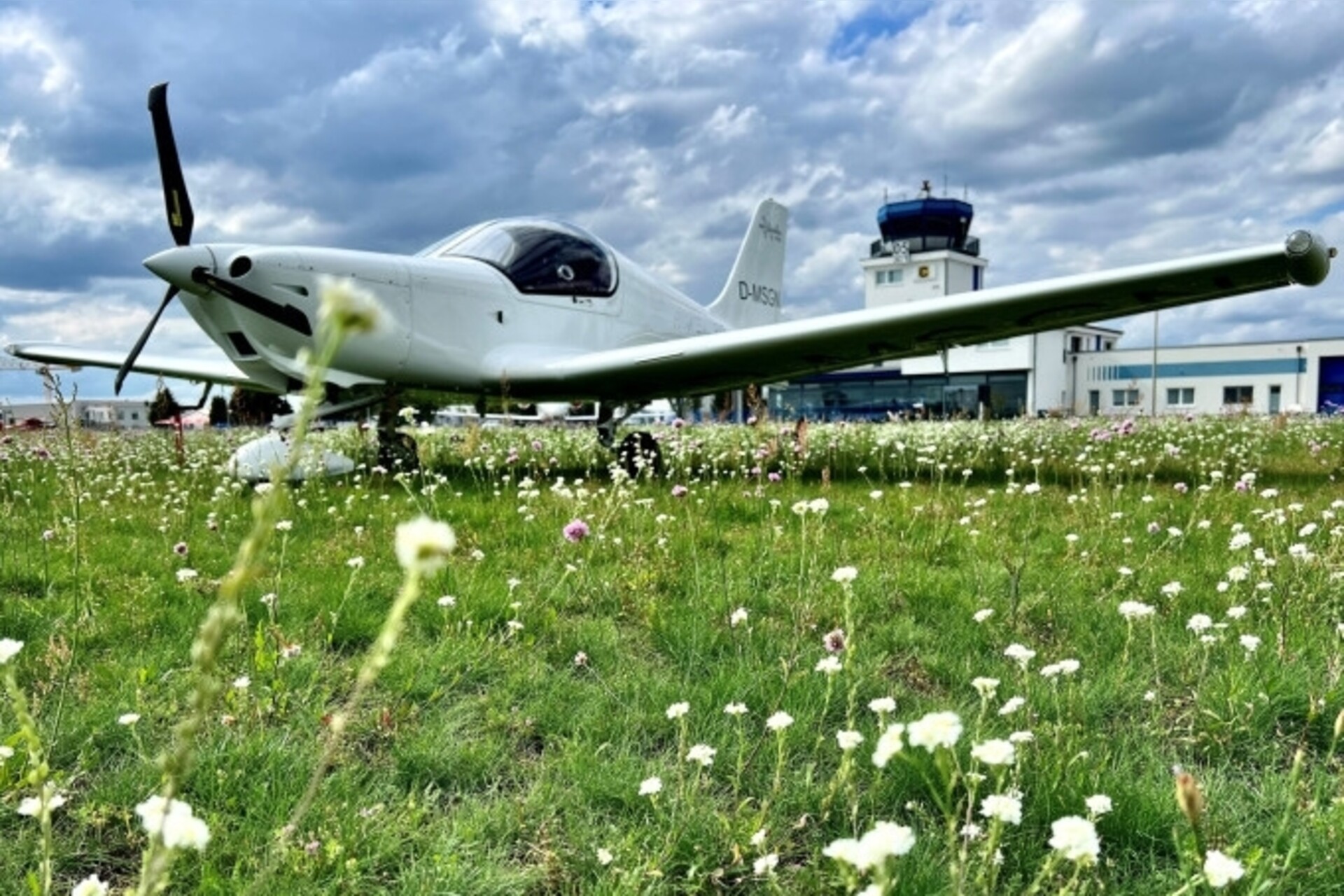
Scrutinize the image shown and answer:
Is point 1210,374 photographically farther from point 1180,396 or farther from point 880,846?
point 880,846

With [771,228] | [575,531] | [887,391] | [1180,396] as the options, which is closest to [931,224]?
[887,391]

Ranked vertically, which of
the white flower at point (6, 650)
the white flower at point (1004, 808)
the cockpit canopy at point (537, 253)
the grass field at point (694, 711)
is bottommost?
the grass field at point (694, 711)

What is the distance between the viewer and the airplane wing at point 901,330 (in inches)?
266

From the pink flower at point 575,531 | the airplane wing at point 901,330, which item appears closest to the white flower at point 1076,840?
the pink flower at point 575,531

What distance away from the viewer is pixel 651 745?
2162 millimetres

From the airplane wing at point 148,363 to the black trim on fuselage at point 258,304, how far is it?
3916 mm

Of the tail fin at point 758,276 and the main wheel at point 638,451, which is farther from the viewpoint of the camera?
the tail fin at point 758,276

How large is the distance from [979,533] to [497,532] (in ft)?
7.93

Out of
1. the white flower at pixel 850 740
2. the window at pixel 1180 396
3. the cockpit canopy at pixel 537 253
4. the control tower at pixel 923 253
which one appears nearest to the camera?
the white flower at pixel 850 740

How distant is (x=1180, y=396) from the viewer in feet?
219

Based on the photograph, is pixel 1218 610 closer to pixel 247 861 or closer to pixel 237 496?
pixel 247 861

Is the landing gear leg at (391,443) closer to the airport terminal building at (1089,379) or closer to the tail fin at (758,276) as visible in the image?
the tail fin at (758,276)

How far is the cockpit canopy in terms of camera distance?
9.19 meters

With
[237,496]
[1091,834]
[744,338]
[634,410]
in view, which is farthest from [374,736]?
[634,410]
